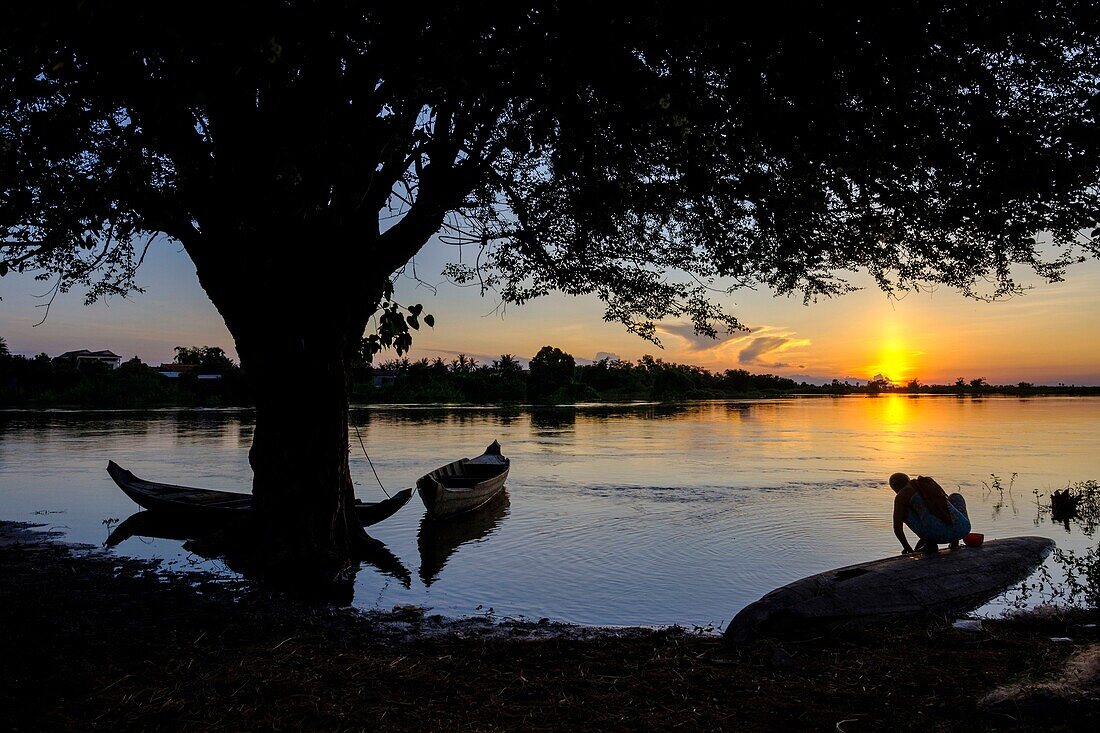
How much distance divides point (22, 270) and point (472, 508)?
10.4 metres

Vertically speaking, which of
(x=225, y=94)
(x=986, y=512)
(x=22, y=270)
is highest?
(x=225, y=94)

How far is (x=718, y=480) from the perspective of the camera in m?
26.7

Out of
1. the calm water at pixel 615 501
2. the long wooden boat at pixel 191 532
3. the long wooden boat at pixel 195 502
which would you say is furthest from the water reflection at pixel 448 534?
the long wooden boat at pixel 195 502

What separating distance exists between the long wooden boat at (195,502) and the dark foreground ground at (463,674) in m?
6.39

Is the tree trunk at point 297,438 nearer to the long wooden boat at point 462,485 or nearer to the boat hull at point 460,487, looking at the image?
the long wooden boat at point 462,485

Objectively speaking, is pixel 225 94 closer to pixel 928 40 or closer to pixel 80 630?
pixel 80 630

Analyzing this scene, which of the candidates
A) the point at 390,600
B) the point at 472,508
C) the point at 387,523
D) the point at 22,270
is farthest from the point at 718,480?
the point at 22,270

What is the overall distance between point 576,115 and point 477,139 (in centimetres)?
351

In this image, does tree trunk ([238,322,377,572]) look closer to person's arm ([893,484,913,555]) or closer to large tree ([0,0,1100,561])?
large tree ([0,0,1100,561])

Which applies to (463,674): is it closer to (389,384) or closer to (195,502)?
(195,502)

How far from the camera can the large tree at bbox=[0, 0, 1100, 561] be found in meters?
6.77

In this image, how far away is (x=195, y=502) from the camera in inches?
625

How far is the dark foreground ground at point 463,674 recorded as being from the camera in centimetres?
520

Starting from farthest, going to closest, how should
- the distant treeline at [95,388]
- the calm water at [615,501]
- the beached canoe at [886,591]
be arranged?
the distant treeline at [95,388]
the calm water at [615,501]
the beached canoe at [886,591]
